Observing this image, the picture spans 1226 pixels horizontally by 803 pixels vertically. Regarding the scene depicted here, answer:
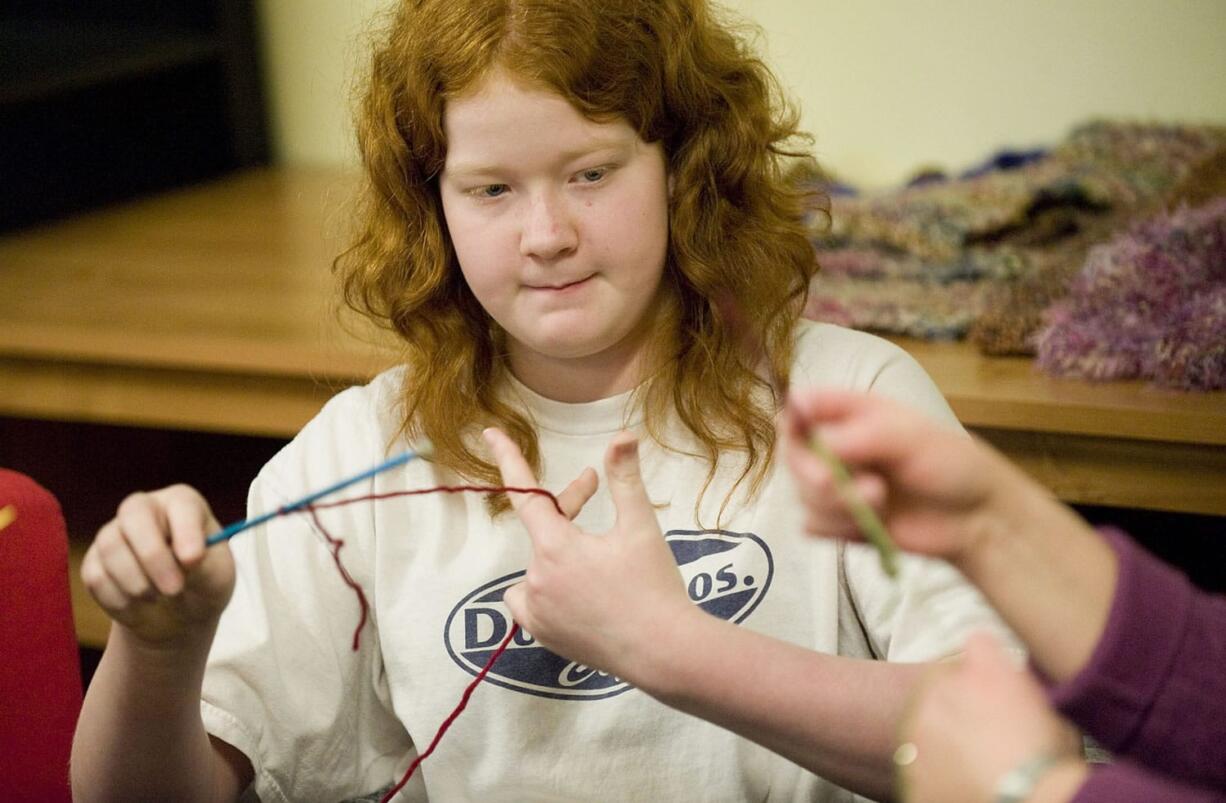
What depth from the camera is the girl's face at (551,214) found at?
2.85 feet

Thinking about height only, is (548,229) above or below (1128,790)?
above

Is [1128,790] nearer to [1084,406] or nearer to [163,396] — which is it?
[1084,406]

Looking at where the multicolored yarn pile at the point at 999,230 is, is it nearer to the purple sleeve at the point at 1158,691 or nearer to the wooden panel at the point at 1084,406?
the wooden panel at the point at 1084,406

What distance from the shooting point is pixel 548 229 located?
0.86m

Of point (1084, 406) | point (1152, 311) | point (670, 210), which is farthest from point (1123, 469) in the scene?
point (670, 210)

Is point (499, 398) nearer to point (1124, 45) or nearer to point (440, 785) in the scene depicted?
point (440, 785)

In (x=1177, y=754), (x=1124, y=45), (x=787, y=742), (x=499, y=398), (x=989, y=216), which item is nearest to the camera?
(x=1177, y=754)

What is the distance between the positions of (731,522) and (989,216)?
0.99m

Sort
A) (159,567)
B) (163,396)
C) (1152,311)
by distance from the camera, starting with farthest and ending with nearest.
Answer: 1. (163,396)
2. (1152,311)
3. (159,567)

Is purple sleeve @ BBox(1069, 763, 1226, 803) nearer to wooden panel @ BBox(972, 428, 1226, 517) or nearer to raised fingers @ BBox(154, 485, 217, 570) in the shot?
raised fingers @ BBox(154, 485, 217, 570)

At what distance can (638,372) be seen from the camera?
3.23 feet

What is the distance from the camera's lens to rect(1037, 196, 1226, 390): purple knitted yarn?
128 centimetres

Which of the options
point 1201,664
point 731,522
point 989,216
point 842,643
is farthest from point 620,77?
point 989,216

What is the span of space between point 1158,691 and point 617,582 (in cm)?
29
